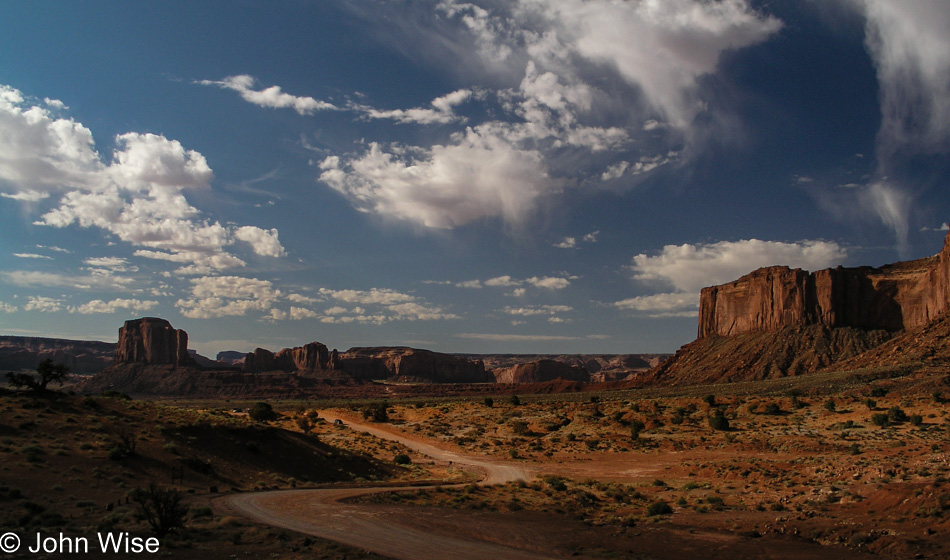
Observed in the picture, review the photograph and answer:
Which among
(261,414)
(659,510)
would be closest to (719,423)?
(659,510)

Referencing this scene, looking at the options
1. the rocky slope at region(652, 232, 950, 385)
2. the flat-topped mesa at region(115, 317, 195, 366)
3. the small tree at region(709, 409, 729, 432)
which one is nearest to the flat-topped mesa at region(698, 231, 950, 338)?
the rocky slope at region(652, 232, 950, 385)

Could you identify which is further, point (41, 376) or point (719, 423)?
point (719, 423)

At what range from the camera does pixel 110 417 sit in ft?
108

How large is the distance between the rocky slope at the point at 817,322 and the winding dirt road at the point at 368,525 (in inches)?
3432

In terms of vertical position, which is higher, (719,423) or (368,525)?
(368,525)

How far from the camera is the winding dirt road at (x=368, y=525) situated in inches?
671

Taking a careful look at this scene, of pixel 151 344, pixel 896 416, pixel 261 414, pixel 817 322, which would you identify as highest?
pixel 817 322

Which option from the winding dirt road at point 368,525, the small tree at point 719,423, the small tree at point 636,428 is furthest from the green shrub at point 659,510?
the small tree at point 719,423

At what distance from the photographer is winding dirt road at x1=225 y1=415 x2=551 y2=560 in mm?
17047

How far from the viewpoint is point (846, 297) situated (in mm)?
114625

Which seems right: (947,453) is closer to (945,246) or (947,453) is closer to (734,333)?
(945,246)

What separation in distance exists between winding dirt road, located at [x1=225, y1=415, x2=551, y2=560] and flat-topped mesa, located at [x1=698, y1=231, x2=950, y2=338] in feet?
348

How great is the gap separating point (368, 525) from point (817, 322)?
11942cm

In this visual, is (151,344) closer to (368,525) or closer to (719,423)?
(719,423)
